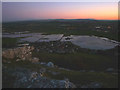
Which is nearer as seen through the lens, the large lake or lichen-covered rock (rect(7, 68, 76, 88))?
lichen-covered rock (rect(7, 68, 76, 88))

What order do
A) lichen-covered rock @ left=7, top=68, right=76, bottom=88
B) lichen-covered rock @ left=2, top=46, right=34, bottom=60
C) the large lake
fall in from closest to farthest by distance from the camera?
lichen-covered rock @ left=7, top=68, right=76, bottom=88 → lichen-covered rock @ left=2, top=46, right=34, bottom=60 → the large lake

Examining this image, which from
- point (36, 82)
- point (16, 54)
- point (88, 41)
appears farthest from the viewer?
point (88, 41)

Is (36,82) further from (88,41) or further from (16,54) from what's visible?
(88,41)

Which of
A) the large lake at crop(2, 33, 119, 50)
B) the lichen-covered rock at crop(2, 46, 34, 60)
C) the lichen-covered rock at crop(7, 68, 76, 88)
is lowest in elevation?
the lichen-covered rock at crop(7, 68, 76, 88)

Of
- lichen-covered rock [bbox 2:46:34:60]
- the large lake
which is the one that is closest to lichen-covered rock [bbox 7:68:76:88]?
lichen-covered rock [bbox 2:46:34:60]

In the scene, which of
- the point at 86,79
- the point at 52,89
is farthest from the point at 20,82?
the point at 86,79

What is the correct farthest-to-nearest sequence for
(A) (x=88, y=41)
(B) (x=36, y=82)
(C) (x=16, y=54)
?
→ (A) (x=88, y=41), (C) (x=16, y=54), (B) (x=36, y=82)

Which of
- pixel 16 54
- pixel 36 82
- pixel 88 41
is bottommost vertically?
pixel 36 82

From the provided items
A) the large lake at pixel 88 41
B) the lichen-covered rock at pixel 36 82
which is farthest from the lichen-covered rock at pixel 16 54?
the large lake at pixel 88 41

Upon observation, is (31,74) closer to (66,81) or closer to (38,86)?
(38,86)

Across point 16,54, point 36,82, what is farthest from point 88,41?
point 36,82

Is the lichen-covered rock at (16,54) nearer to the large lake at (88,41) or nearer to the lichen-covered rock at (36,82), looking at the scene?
the lichen-covered rock at (36,82)

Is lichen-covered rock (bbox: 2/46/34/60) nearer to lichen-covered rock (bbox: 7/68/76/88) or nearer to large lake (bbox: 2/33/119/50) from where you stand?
lichen-covered rock (bbox: 7/68/76/88)
